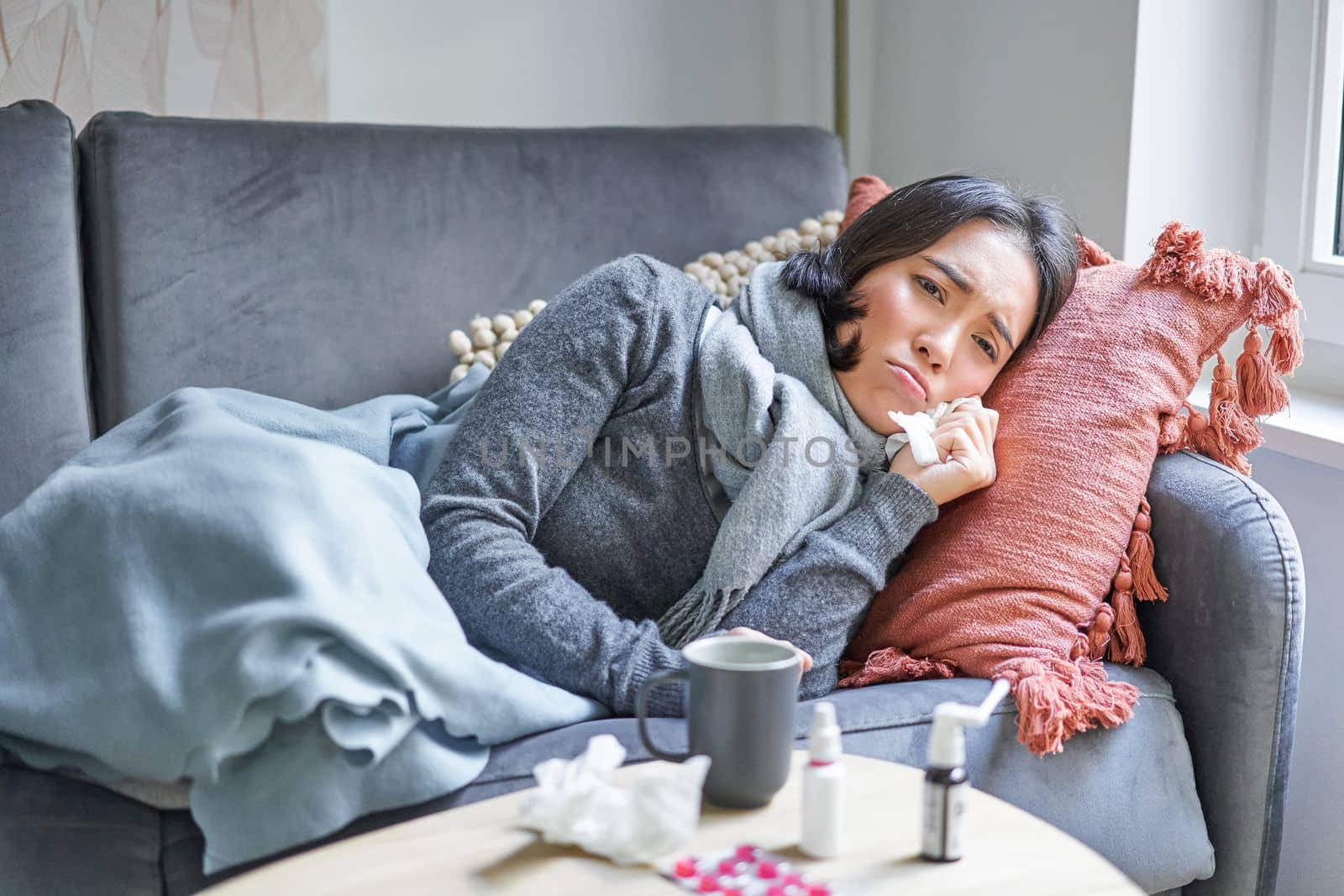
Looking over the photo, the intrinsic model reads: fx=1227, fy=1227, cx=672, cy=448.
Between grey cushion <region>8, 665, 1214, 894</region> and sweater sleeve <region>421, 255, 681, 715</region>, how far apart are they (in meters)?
0.07

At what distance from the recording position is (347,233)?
156cm

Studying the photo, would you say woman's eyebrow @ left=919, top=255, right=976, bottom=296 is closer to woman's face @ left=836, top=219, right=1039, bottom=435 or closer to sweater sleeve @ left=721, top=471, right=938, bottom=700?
woman's face @ left=836, top=219, right=1039, bottom=435

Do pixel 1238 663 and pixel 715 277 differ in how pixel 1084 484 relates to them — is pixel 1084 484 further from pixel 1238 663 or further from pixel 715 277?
pixel 715 277

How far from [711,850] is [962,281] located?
0.73 meters

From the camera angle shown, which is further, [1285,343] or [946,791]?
[1285,343]

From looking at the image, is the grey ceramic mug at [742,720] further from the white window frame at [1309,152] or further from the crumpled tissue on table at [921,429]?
the white window frame at [1309,152]

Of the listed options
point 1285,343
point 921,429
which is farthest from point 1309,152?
point 921,429

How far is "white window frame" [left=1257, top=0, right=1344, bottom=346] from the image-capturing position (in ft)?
5.51

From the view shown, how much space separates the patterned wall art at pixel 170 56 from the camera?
1.95 m

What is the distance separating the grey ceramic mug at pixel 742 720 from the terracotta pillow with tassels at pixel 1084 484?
1.24ft

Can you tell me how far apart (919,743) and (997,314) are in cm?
47

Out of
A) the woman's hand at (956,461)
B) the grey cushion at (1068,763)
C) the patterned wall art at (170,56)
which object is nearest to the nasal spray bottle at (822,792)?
the grey cushion at (1068,763)

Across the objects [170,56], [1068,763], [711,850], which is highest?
[170,56]

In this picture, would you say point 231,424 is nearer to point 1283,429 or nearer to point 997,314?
point 997,314
